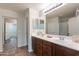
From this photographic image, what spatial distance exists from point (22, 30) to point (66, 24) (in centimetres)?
268

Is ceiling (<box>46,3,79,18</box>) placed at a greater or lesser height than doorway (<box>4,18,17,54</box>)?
greater

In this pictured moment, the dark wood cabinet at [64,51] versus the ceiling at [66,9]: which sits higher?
the ceiling at [66,9]

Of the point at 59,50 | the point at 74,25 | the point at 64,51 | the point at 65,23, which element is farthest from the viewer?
the point at 65,23

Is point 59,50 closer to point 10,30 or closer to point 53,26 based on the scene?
point 53,26

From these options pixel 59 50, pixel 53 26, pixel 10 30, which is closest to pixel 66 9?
pixel 53 26

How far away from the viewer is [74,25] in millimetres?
1738

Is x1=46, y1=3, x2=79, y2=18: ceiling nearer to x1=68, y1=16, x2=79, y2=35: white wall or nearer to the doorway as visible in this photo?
x1=68, y1=16, x2=79, y2=35: white wall

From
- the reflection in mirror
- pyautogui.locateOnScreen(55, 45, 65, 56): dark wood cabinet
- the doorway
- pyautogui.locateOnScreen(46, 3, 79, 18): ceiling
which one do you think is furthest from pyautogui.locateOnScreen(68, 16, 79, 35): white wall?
the doorway

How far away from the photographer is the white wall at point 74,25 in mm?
1710

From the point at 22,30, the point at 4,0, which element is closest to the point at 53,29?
the point at 4,0

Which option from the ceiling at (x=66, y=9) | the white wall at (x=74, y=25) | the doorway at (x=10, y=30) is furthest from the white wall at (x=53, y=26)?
the doorway at (x=10, y=30)

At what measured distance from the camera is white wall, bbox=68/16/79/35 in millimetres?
1710

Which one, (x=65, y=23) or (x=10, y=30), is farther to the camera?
(x=10, y=30)

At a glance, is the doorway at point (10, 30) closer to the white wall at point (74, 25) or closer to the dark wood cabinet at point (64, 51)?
the dark wood cabinet at point (64, 51)
